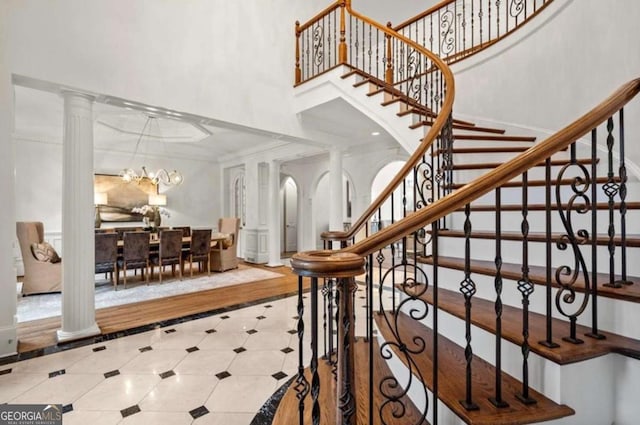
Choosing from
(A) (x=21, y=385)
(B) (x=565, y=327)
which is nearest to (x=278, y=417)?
(B) (x=565, y=327)

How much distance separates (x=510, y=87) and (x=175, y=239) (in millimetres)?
5808

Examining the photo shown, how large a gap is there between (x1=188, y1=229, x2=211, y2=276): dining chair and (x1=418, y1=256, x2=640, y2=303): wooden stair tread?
197 inches

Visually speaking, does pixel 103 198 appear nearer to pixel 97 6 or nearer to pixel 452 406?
pixel 97 6

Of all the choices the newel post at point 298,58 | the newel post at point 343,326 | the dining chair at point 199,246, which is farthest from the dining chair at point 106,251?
the newel post at point 343,326

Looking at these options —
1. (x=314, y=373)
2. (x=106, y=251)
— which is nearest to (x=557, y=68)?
(x=314, y=373)

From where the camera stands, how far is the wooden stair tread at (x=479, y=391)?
1053 millimetres

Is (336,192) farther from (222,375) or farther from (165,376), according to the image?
(165,376)

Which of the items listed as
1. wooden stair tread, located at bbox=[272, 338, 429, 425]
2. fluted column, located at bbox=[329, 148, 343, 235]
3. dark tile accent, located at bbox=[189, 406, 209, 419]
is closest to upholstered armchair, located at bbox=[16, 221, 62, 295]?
dark tile accent, located at bbox=[189, 406, 209, 419]

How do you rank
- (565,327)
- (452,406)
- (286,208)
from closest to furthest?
(452,406) → (565,327) → (286,208)

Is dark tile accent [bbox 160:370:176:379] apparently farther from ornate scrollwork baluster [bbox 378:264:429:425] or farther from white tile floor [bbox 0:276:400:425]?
ornate scrollwork baluster [bbox 378:264:429:425]

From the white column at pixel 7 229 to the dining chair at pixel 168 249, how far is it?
2.67m

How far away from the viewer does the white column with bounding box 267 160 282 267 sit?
23.4 ft

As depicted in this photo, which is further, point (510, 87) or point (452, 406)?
point (510, 87)

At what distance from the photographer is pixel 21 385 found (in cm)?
229
